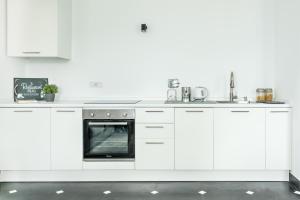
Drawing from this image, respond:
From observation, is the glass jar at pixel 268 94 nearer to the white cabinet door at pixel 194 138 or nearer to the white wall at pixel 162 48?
the white wall at pixel 162 48

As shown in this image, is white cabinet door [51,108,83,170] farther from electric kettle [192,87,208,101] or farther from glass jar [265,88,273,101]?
glass jar [265,88,273,101]

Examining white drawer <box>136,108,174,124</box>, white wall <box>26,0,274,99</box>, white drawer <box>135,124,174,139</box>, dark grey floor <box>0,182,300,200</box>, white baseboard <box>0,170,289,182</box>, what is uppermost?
white wall <box>26,0,274,99</box>

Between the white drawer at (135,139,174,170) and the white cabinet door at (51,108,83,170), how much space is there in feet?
2.27

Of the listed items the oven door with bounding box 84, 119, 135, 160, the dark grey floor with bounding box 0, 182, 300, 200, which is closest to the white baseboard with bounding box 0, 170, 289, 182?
the dark grey floor with bounding box 0, 182, 300, 200

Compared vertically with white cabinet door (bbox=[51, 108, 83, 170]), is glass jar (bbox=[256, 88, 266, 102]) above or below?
above

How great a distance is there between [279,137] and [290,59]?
93 cm

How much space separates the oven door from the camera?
3.74 meters

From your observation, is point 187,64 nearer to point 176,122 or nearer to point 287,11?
point 176,122

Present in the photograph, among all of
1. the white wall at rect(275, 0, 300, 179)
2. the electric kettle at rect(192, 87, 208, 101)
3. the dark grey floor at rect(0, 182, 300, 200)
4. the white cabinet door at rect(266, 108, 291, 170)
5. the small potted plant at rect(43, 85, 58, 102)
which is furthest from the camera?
the electric kettle at rect(192, 87, 208, 101)

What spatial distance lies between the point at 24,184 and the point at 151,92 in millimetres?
1981

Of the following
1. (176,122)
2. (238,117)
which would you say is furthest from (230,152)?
(176,122)

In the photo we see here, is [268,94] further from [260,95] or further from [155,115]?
[155,115]

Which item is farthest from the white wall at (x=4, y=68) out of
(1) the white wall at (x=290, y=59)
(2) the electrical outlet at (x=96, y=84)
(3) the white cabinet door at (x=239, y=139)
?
(1) the white wall at (x=290, y=59)

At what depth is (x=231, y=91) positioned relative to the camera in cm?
427
